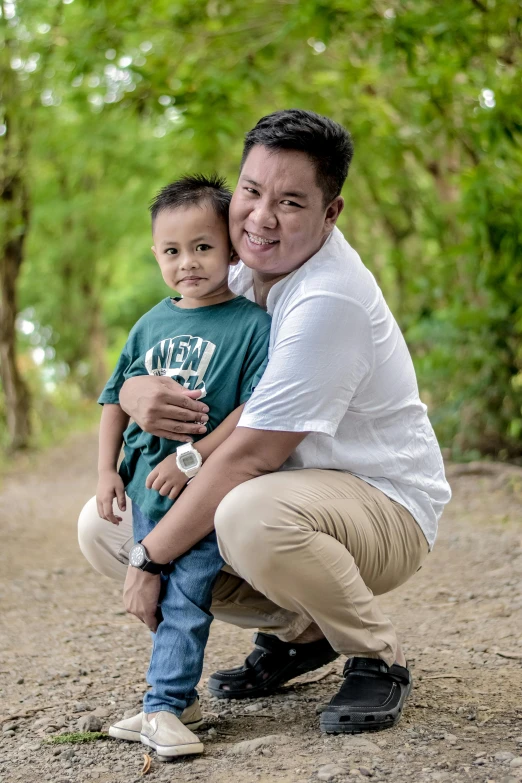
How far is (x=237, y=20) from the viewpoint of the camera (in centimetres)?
760

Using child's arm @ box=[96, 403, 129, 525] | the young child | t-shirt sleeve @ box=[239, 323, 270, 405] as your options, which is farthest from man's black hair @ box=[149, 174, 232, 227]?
child's arm @ box=[96, 403, 129, 525]

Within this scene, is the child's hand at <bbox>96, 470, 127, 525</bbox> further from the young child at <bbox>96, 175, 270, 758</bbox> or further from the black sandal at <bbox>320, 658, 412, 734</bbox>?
the black sandal at <bbox>320, 658, 412, 734</bbox>

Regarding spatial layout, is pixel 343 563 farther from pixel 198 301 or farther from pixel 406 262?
pixel 406 262

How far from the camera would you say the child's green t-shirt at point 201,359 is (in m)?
2.76

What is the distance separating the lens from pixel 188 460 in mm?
2680

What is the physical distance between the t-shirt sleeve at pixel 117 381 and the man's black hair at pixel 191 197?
17.6 inches

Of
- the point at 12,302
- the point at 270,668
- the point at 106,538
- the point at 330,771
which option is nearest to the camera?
the point at 330,771

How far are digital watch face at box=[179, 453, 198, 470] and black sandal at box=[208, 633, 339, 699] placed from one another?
0.84 metres

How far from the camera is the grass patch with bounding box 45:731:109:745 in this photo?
281cm

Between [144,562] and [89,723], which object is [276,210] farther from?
[89,723]

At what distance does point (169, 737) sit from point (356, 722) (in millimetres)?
537

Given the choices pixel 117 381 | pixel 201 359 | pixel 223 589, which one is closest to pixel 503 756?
pixel 223 589

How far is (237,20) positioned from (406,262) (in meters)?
3.83

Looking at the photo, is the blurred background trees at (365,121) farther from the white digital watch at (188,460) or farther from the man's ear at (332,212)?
the white digital watch at (188,460)
